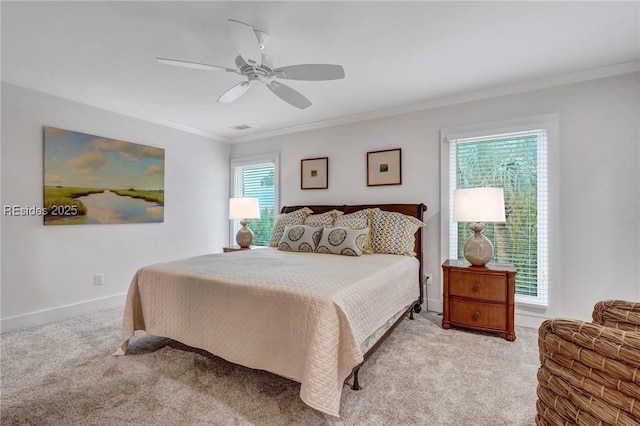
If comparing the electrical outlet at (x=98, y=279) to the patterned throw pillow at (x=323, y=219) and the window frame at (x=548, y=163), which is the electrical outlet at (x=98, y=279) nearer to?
the patterned throw pillow at (x=323, y=219)

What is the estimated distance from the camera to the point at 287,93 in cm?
260

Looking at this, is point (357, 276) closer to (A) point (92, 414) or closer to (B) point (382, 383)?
(B) point (382, 383)

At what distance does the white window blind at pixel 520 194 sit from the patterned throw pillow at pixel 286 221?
6.52 ft

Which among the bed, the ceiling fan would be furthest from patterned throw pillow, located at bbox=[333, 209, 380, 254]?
the ceiling fan

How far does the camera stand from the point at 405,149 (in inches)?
146

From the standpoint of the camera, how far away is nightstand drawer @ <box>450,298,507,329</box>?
267 centimetres

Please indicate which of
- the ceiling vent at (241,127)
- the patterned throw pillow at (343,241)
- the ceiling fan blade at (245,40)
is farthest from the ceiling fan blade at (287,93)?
the ceiling vent at (241,127)

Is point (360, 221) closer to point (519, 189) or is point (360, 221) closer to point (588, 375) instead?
point (519, 189)

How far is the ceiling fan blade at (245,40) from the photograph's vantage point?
1.72 m

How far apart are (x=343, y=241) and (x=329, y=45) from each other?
5.82 ft

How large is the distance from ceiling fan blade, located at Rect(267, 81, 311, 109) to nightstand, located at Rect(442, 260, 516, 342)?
2080 mm

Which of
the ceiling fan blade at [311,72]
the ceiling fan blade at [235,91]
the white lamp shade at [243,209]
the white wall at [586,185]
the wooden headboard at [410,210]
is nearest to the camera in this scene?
the ceiling fan blade at [311,72]

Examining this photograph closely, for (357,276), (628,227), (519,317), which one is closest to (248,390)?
(357,276)

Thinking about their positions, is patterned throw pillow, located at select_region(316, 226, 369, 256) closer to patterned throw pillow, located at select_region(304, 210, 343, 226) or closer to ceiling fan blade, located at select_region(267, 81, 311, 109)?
patterned throw pillow, located at select_region(304, 210, 343, 226)
